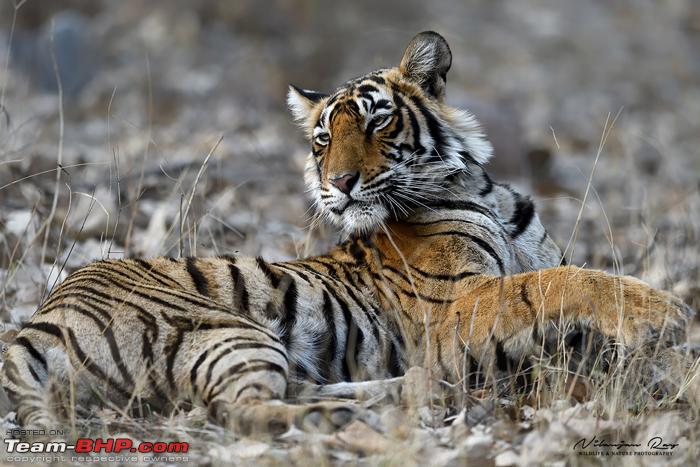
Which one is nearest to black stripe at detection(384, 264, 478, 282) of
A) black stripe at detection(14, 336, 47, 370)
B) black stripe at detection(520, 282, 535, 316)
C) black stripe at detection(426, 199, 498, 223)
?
black stripe at detection(520, 282, 535, 316)

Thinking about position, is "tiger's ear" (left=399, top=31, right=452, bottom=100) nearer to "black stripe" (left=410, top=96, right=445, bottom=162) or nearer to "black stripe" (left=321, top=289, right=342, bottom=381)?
"black stripe" (left=410, top=96, right=445, bottom=162)

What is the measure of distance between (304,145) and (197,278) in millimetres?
9597

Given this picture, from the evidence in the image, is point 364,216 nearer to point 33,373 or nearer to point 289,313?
point 289,313

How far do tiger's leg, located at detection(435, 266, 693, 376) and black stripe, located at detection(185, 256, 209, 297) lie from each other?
1290 mm

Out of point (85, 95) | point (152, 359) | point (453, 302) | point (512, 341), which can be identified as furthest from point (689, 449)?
point (85, 95)

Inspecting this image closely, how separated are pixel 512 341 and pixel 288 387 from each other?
1202 millimetres

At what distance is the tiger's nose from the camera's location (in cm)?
555

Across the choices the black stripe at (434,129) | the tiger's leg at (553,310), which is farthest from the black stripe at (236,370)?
the black stripe at (434,129)

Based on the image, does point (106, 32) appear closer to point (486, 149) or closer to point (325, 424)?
point (486, 149)

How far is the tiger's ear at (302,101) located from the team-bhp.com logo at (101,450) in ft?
9.72

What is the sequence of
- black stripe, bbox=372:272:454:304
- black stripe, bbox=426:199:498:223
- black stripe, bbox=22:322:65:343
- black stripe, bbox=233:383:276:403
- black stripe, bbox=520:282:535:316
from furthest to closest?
black stripe, bbox=426:199:498:223
black stripe, bbox=372:272:454:304
black stripe, bbox=520:282:535:316
black stripe, bbox=22:322:65:343
black stripe, bbox=233:383:276:403
